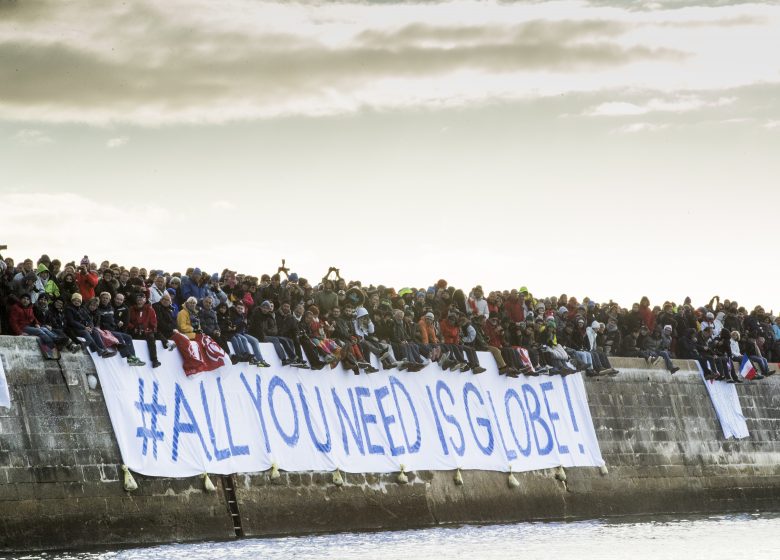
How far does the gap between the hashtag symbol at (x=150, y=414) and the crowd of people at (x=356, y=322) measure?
579 millimetres

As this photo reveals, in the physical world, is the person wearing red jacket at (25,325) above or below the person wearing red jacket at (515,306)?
above

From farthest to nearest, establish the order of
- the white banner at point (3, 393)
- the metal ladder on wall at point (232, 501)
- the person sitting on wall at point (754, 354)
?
the person sitting on wall at point (754, 354)
the metal ladder on wall at point (232, 501)
the white banner at point (3, 393)

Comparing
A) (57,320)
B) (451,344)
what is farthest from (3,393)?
(451,344)

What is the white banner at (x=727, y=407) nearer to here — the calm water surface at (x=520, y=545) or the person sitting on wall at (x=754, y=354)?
the person sitting on wall at (x=754, y=354)

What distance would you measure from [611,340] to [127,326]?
52.5 feet

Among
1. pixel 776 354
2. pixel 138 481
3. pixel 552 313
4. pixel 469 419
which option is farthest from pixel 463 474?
pixel 776 354

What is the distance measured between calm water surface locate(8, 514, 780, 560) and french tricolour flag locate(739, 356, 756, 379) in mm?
7319

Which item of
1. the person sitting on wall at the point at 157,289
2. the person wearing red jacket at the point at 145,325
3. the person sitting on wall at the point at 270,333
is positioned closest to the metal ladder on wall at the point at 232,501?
the person wearing red jacket at the point at 145,325

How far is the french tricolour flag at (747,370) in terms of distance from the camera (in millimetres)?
42281

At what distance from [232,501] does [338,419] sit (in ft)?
12.3

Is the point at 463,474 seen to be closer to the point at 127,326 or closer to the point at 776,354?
the point at 127,326

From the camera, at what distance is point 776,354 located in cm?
4434

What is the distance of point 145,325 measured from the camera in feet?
87.8

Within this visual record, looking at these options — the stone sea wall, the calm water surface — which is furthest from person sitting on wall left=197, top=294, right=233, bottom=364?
the calm water surface
